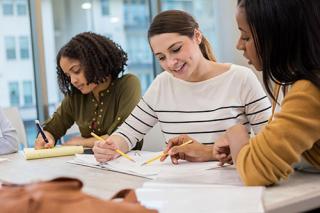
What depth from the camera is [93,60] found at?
201 cm

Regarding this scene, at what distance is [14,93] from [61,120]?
5.56 ft

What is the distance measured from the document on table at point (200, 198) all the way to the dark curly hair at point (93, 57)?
111cm

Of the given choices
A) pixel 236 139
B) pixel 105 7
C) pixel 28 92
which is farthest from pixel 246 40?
pixel 105 7

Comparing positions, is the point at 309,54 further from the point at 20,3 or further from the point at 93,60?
the point at 20,3

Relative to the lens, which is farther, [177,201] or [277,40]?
[277,40]

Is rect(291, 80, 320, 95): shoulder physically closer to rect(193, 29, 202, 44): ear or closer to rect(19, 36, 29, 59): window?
rect(193, 29, 202, 44): ear

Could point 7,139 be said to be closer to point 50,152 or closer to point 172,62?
point 50,152

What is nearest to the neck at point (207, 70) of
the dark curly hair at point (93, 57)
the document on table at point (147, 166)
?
the document on table at point (147, 166)

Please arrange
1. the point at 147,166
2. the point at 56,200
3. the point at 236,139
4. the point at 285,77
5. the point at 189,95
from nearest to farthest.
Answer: the point at 56,200 < the point at 285,77 < the point at 236,139 < the point at 147,166 < the point at 189,95

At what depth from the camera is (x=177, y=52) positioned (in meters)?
1.53

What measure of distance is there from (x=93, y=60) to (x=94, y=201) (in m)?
1.42

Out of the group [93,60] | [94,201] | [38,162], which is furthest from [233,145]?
[93,60]

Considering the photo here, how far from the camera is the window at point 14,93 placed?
3.65m

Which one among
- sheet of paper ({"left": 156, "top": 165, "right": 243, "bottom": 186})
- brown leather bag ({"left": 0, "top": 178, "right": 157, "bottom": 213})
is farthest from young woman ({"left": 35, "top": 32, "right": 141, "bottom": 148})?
brown leather bag ({"left": 0, "top": 178, "right": 157, "bottom": 213})
